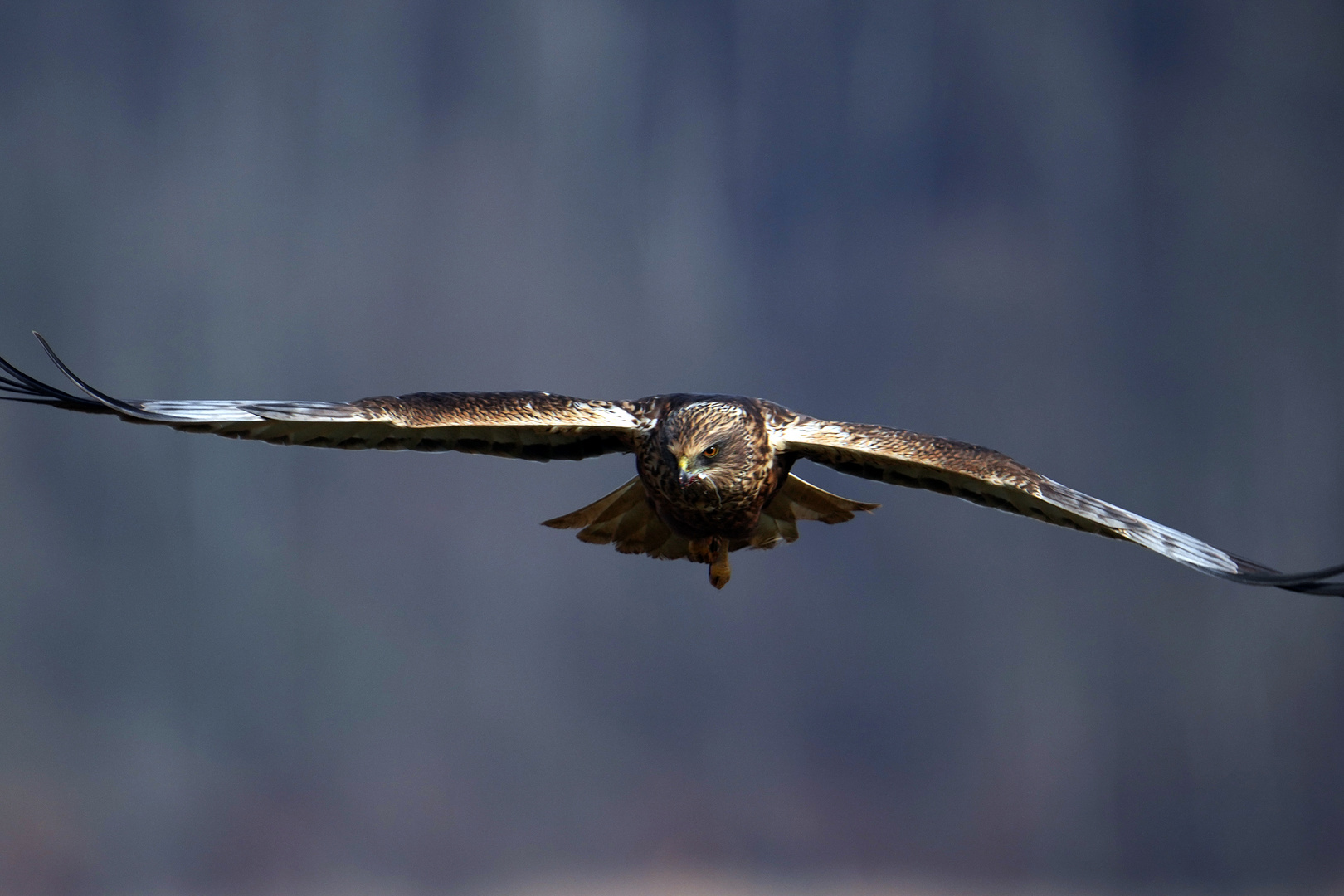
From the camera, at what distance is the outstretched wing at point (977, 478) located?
15.6 feet

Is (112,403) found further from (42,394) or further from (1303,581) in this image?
(1303,581)

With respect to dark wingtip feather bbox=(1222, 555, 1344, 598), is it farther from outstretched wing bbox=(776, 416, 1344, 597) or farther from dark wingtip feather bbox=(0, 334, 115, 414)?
dark wingtip feather bbox=(0, 334, 115, 414)

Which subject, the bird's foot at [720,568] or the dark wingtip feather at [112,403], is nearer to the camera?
the dark wingtip feather at [112,403]

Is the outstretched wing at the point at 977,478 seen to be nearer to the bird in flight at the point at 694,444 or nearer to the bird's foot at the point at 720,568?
the bird in flight at the point at 694,444

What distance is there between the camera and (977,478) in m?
4.87

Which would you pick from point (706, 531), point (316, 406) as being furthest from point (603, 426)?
point (316, 406)

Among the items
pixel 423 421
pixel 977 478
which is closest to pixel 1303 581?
pixel 977 478

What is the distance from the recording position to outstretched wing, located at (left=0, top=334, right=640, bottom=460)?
4.56m

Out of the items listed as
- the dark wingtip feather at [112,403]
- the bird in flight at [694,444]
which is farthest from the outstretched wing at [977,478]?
the dark wingtip feather at [112,403]

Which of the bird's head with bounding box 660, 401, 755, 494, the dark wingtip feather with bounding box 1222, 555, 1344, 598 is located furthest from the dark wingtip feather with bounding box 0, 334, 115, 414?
the dark wingtip feather with bounding box 1222, 555, 1344, 598

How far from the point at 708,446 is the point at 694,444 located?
0.06 metres

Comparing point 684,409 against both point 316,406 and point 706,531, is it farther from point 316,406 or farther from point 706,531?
point 316,406

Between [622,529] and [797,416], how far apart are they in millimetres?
1141

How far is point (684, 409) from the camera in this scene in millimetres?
4887
